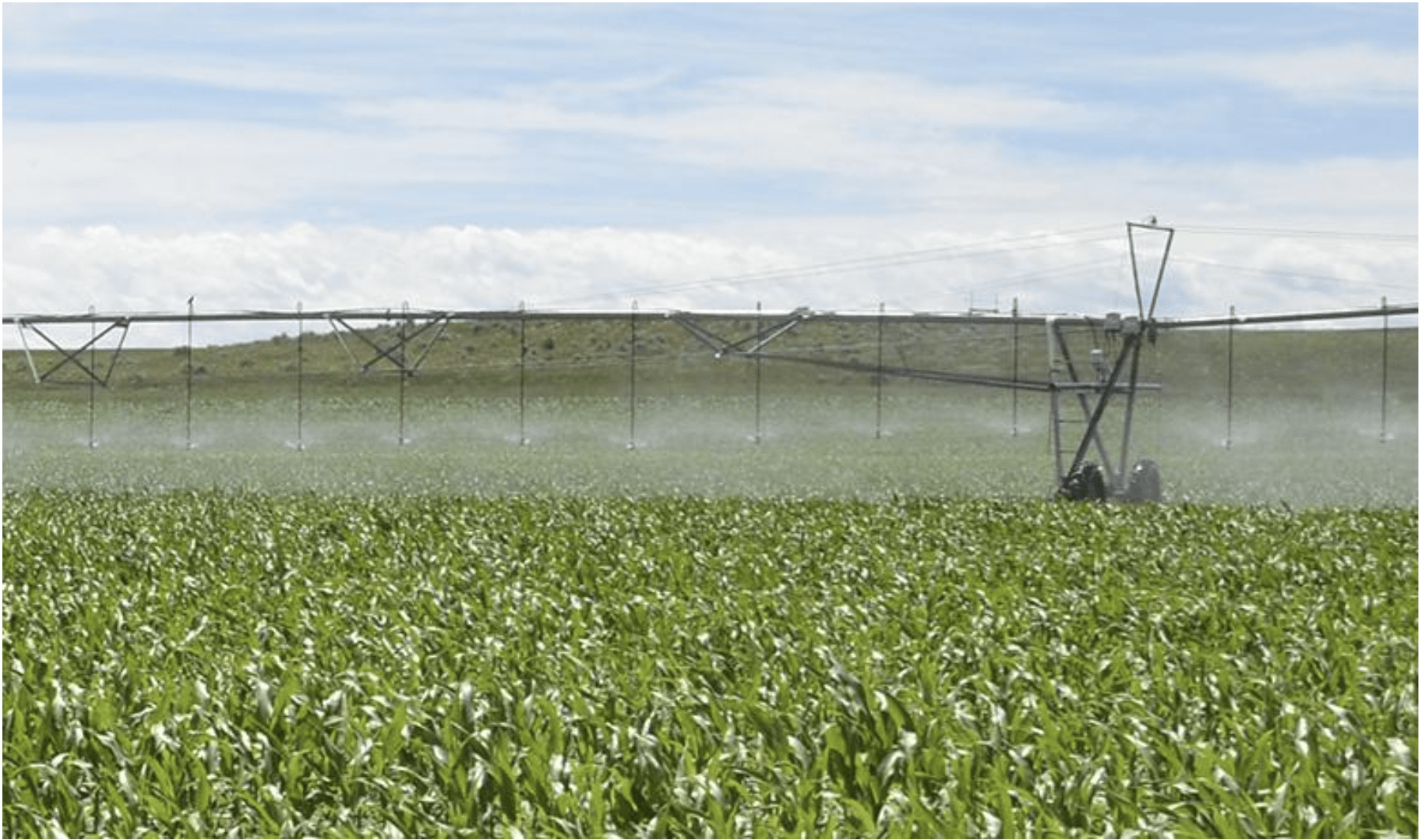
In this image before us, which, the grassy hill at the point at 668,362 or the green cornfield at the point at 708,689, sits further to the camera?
the grassy hill at the point at 668,362

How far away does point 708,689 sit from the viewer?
1233 cm

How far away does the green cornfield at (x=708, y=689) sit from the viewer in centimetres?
906

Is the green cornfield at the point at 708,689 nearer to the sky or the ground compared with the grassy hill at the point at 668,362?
nearer to the ground

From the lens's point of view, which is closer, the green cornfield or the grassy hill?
the green cornfield

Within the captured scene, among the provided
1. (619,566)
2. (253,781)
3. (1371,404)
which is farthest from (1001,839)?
(1371,404)

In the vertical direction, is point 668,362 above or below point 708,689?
above

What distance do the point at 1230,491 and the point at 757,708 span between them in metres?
38.3

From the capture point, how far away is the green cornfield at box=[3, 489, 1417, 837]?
29.7 feet

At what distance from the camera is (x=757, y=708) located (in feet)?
34.9

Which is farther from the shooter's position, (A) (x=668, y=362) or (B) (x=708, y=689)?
(A) (x=668, y=362)

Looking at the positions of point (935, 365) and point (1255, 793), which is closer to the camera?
point (1255, 793)

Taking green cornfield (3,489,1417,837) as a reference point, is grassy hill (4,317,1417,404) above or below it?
above

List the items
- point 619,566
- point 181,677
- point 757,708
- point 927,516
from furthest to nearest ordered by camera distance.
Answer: point 927,516
point 619,566
point 181,677
point 757,708

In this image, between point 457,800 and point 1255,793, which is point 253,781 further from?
point 1255,793
